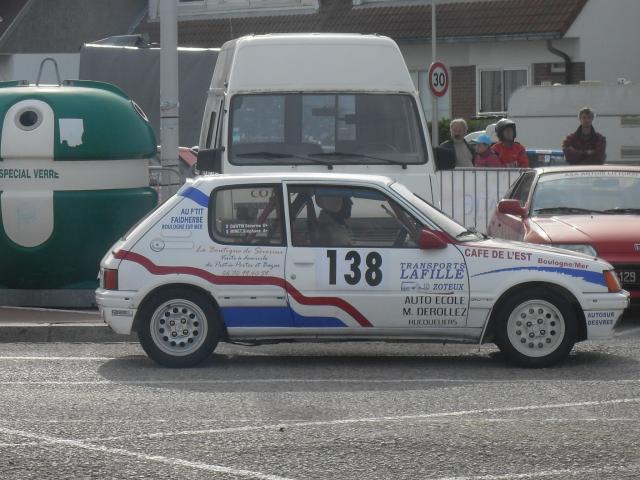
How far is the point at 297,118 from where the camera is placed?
14.2m

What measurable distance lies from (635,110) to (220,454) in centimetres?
2116

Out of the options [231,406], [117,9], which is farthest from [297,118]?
[117,9]

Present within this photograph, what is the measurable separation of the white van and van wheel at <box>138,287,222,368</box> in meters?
3.20

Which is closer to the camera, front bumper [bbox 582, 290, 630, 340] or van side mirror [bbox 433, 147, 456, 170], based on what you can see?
front bumper [bbox 582, 290, 630, 340]

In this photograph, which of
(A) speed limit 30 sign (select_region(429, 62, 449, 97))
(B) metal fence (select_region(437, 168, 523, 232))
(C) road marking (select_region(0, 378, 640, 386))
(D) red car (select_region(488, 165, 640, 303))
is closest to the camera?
(C) road marking (select_region(0, 378, 640, 386))

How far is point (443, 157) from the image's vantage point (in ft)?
46.4

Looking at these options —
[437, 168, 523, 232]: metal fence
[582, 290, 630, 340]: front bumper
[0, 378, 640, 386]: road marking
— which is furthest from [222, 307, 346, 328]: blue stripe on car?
[437, 168, 523, 232]: metal fence

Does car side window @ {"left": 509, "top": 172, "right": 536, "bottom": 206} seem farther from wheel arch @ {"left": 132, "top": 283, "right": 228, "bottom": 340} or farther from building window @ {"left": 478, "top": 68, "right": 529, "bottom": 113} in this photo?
building window @ {"left": 478, "top": 68, "right": 529, "bottom": 113}

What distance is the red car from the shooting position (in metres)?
13.5

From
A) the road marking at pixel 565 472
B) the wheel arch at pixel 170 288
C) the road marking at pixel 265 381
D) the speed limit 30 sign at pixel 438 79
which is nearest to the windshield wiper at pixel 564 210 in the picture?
the road marking at pixel 265 381

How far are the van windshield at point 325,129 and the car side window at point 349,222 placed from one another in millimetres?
2920

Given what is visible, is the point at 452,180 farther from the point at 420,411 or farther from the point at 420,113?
the point at 420,411

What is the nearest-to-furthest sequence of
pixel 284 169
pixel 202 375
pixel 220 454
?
pixel 220 454 → pixel 202 375 → pixel 284 169

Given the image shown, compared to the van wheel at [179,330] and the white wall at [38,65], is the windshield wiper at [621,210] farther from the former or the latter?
the white wall at [38,65]
